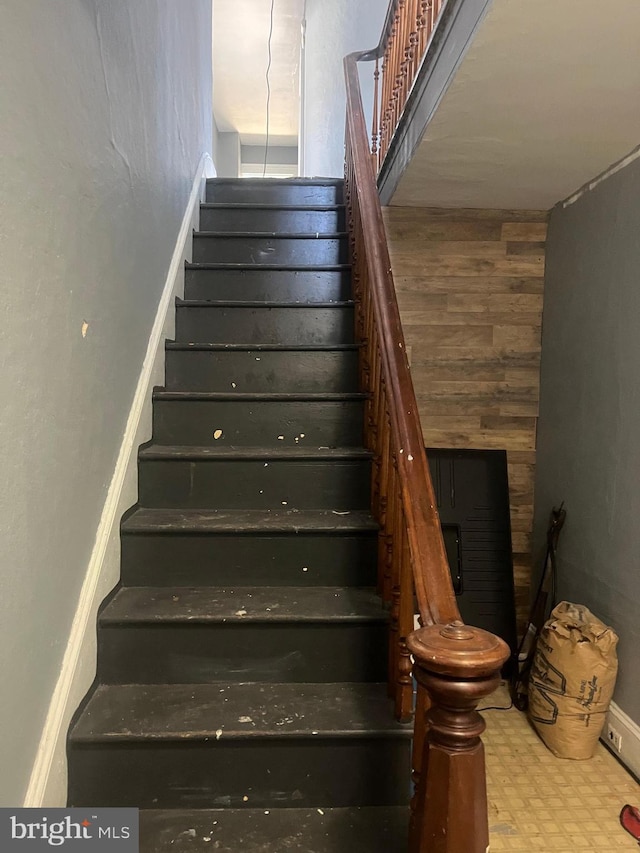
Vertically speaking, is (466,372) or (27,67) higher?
(27,67)

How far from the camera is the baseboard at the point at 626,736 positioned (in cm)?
193

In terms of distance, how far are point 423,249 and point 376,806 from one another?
228 centimetres

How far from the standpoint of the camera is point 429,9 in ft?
6.20

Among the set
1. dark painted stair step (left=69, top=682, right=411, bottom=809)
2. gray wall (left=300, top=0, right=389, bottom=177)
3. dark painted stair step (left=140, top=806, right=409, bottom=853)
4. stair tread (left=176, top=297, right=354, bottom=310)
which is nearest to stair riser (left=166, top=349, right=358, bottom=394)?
stair tread (left=176, top=297, right=354, bottom=310)

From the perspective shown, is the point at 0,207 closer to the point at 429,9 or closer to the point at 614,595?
the point at 429,9

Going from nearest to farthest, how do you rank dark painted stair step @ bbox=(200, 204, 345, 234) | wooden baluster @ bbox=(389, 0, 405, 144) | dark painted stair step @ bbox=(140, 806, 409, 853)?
dark painted stair step @ bbox=(140, 806, 409, 853)
wooden baluster @ bbox=(389, 0, 405, 144)
dark painted stair step @ bbox=(200, 204, 345, 234)

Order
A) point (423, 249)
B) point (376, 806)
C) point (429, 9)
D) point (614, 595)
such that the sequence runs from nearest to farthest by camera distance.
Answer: point (376, 806), point (429, 9), point (614, 595), point (423, 249)

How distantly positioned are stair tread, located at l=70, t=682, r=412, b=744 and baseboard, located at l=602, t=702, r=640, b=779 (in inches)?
43.6

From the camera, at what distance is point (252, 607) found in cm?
153

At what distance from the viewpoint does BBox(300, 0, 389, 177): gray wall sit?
3750mm

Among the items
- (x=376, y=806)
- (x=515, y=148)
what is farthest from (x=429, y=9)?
A: (x=376, y=806)

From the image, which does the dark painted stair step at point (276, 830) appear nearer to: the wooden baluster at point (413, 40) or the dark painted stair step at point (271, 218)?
the wooden baluster at point (413, 40)

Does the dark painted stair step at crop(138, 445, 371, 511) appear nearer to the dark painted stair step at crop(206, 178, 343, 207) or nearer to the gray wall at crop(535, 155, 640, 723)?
the gray wall at crop(535, 155, 640, 723)

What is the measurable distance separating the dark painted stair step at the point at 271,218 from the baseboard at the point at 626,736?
2.40m
